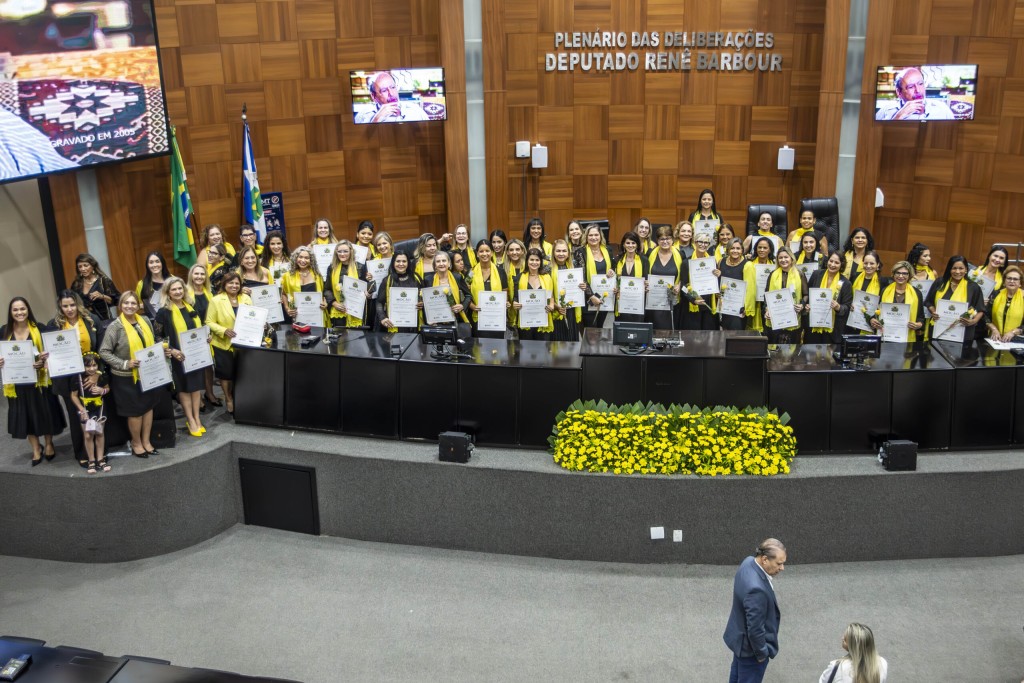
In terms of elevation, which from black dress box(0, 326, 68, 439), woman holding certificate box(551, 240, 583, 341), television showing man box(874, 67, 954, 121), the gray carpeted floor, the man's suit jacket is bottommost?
the gray carpeted floor

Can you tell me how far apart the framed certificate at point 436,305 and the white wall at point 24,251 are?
16.0ft

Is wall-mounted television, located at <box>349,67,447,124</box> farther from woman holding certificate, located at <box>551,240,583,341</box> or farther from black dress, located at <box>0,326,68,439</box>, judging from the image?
black dress, located at <box>0,326,68,439</box>

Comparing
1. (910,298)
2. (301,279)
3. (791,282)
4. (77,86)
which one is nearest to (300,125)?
(77,86)

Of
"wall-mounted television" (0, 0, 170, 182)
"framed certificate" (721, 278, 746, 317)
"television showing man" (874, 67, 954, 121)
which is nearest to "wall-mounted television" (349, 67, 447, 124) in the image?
"wall-mounted television" (0, 0, 170, 182)

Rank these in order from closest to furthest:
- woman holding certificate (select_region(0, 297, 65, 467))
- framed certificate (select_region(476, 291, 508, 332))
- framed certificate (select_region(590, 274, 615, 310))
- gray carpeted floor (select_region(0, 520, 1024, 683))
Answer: gray carpeted floor (select_region(0, 520, 1024, 683)) < woman holding certificate (select_region(0, 297, 65, 467)) < framed certificate (select_region(476, 291, 508, 332)) < framed certificate (select_region(590, 274, 615, 310))

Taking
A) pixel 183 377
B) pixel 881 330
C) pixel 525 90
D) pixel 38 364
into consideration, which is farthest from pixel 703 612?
pixel 525 90

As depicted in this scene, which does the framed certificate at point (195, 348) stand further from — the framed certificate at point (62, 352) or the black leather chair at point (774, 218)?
the black leather chair at point (774, 218)

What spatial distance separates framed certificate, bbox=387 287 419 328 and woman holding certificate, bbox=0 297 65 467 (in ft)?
9.45

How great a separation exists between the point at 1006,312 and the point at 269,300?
6.46m

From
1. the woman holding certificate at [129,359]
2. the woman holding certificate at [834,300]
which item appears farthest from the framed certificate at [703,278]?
the woman holding certificate at [129,359]

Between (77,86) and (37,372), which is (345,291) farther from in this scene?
(77,86)

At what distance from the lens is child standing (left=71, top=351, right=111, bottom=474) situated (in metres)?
7.45

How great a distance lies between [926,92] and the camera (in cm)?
1254

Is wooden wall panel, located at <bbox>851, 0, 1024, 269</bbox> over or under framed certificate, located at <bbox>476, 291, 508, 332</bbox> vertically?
over
